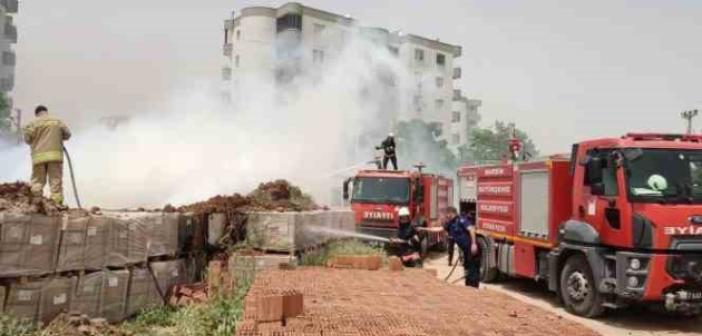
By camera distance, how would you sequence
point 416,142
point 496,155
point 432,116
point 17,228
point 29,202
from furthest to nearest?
point 432,116, point 496,155, point 416,142, point 29,202, point 17,228

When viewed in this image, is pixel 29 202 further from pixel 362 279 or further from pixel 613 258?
pixel 613 258

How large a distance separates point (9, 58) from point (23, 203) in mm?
66668

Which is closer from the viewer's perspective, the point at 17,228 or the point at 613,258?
the point at 17,228

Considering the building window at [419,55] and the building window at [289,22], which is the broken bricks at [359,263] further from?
the building window at [419,55]

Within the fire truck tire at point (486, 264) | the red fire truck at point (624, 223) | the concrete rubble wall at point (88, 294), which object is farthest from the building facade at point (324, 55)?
the concrete rubble wall at point (88, 294)

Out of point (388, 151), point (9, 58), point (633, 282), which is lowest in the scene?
point (633, 282)

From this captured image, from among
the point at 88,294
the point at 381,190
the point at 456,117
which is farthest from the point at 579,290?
the point at 456,117

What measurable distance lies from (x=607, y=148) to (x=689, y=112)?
33.3m

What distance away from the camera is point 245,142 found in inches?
1008

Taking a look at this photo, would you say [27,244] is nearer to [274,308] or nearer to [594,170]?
[274,308]

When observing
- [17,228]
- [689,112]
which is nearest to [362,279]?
[17,228]

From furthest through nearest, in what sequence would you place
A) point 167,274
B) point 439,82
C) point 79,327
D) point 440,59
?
point 439,82 → point 440,59 → point 167,274 → point 79,327

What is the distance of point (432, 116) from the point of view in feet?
225

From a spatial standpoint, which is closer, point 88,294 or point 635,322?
point 88,294
